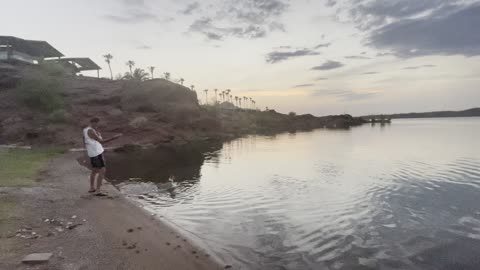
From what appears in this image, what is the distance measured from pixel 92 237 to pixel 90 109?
48175mm

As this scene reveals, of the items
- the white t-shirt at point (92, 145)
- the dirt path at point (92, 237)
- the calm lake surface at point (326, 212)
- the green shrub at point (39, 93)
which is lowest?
the calm lake surface at point (326, 212)

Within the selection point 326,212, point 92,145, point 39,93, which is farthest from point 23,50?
point 326,212

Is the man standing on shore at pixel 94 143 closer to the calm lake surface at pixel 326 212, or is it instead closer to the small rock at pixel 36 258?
the calm lake surface at pixel 326 212

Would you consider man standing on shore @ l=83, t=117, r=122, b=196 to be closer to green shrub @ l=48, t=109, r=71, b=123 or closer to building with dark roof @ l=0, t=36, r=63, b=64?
green shrub @ l=48, t=109, r=71, b=123

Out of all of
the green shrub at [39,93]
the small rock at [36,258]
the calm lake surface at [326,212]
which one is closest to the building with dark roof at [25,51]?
the green shrub at [39,93]

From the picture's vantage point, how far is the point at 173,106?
59719mm

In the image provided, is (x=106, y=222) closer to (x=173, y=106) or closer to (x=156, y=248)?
(x=156, y=248)

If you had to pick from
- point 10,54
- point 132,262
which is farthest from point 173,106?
point 132,262

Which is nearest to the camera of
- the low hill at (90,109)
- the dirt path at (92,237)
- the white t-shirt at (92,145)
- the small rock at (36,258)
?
the small rock at (36,258)

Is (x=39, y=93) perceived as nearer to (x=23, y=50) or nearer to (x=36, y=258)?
(x=23, y=50)

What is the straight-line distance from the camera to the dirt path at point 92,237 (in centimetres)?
739

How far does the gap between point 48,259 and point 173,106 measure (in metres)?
53.6

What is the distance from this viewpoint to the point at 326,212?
1353cm

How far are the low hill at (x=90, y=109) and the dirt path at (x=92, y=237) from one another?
31404 millimetres
